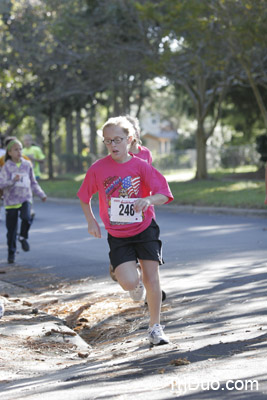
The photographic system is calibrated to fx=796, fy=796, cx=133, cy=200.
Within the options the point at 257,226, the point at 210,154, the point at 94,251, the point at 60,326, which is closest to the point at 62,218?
the point at 257,226

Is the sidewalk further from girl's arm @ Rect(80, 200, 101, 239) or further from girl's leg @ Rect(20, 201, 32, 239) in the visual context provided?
girl's leg @ Rect(20, 201, 32, 239)

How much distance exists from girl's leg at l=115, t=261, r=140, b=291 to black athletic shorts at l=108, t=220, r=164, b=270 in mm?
33

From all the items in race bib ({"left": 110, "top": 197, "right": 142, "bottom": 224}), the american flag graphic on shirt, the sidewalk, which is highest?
the american flag graphic on shirt

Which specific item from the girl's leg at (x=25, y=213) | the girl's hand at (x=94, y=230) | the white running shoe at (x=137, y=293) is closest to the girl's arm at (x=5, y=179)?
the girl's leg at (x=25, y=213)

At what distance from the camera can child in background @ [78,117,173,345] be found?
6027 mm

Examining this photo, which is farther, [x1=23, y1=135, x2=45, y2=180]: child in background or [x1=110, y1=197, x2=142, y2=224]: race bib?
[x1=23, y1=135, x2=45, y2=180]: child in background

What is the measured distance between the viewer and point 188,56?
26750 millimetres

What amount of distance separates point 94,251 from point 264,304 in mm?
5510

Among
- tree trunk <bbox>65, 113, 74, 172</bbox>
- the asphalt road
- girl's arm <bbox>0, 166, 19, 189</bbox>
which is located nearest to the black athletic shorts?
the asphalt road

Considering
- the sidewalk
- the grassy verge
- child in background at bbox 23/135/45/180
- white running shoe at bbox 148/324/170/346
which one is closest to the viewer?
the sidewalk

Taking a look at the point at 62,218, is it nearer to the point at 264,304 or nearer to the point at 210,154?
the point at 264,304

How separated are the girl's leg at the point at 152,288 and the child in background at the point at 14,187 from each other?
5336mm

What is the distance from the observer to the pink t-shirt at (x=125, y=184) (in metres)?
6.07

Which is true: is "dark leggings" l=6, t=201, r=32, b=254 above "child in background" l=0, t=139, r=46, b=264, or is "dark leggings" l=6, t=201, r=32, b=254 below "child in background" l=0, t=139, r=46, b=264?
below
